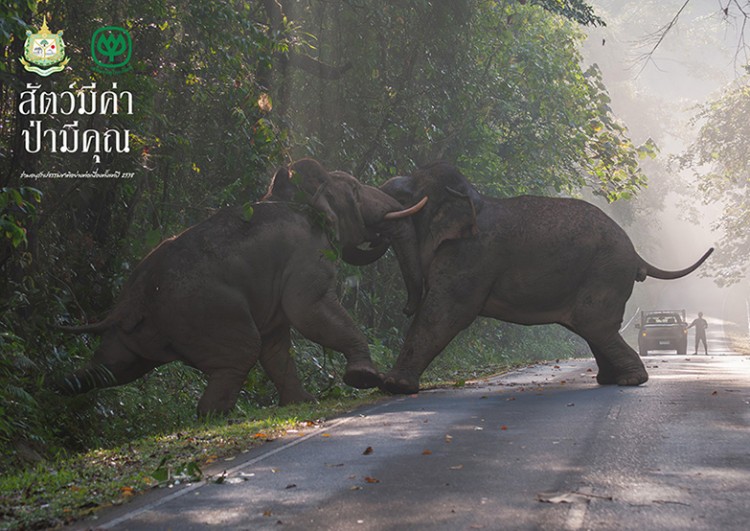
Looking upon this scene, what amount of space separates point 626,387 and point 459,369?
32.4ft

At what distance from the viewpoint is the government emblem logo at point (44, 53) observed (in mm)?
12414

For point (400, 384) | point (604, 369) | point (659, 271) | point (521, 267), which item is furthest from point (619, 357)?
point (400, 384)

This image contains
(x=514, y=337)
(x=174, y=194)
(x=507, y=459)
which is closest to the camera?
(x=507, y=459)

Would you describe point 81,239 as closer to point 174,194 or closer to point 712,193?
point 174,194

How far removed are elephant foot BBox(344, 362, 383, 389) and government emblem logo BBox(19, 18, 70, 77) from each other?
4500 mm

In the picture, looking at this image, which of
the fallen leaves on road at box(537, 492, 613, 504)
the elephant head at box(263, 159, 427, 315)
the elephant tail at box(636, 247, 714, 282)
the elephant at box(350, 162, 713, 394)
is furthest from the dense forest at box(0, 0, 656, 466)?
the fallen leaves on road at box(537, 492, 613, 504)

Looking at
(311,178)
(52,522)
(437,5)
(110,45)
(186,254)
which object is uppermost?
(437,5)

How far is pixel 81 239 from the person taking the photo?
46.2 feet

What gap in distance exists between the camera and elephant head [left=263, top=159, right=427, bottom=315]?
13.6 metres

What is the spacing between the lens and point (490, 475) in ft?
24.6

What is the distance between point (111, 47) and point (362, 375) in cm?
482

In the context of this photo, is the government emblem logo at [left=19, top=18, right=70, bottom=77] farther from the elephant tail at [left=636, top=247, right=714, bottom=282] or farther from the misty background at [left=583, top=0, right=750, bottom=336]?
the misty background at [left=583, top=0, right=750, bottom=336]

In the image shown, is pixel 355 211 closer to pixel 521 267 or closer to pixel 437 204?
pixel 437 204

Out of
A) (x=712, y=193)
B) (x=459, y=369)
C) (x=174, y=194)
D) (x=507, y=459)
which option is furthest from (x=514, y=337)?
(x=712, y=193)
